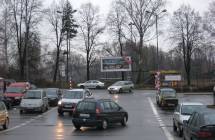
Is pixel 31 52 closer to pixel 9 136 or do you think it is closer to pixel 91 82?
pixel 91 82

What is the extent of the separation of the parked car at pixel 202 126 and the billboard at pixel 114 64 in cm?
6996

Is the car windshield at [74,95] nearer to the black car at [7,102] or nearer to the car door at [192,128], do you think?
the black car at [7,102]

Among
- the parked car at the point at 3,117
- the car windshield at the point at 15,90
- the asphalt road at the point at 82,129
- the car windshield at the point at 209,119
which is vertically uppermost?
the car windshield at the point at 15,90

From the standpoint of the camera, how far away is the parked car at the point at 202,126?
15.6 meters

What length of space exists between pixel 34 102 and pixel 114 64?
155 feet

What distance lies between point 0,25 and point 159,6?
28.8 meters

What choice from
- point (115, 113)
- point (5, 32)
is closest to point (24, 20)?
point (5, 32)

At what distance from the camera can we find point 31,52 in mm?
98562

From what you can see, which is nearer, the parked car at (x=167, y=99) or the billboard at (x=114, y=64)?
the parked car at (x=167, y=99)

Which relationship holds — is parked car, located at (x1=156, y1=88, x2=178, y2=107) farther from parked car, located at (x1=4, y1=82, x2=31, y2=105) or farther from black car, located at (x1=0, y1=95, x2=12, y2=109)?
black car, located at (x1=0, y1=95, x2=12, y2=109)

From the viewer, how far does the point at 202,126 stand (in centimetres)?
1595

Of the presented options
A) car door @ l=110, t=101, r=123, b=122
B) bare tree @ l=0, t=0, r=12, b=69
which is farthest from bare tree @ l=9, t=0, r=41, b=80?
car door @ l=110, t=101, r=123, b=122

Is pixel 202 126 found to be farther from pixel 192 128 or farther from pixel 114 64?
pixel 114 64

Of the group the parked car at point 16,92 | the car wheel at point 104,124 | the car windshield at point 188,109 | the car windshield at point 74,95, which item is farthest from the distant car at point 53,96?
the car windshield at point 188,109
